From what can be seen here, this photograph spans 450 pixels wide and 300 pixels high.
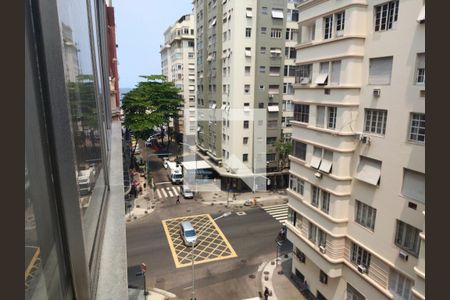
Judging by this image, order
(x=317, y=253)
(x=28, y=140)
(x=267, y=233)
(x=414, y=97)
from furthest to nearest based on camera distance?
1. (x=267, y=233)
2. (x=317, y=253)
3. (x=414, y=97)
4. (x=28, y=140)

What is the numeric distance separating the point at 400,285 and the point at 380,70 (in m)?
6.14

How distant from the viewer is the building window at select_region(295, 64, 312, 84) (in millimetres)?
11094

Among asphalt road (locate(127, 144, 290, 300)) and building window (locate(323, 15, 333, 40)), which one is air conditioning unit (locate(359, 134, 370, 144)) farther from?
asphalt road (locate(127, 144, 290, 300))

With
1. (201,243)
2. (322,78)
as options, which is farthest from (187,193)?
(322,78)

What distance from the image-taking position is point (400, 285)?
8578 millimetres

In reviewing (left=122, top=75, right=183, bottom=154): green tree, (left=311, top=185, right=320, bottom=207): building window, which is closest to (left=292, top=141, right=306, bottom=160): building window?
(left=311, top=185, right=320, bottom=207): building window

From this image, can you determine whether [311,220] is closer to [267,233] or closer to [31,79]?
[267,233]

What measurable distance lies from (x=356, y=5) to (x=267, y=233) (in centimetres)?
1373

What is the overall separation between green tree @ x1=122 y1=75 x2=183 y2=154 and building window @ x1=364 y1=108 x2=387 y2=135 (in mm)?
22205

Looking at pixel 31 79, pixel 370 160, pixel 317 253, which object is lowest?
pixel 317 253

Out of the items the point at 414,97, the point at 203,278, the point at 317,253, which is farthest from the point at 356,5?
the point at 203,278

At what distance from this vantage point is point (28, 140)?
88 centimetres

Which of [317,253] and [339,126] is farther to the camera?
[317,253]

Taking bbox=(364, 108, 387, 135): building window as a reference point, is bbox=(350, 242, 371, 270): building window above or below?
below
